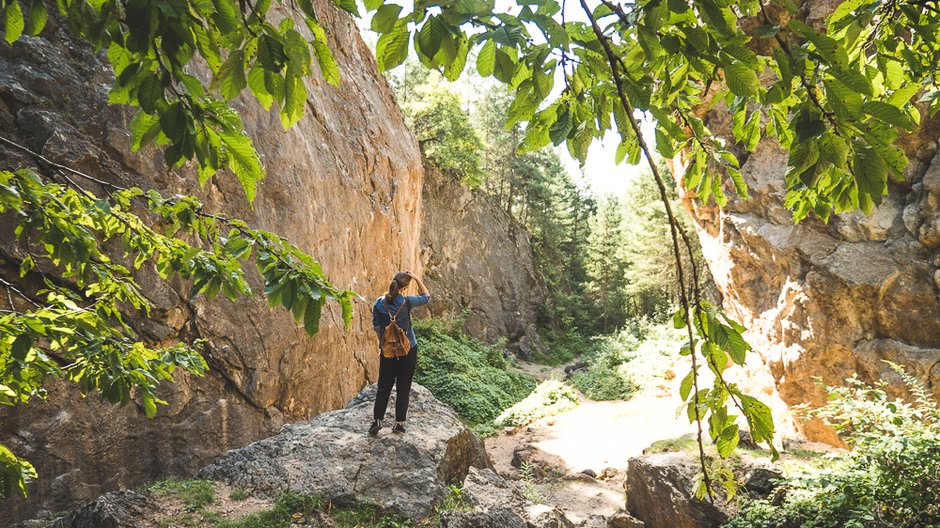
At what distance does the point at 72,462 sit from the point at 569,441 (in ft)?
31.1

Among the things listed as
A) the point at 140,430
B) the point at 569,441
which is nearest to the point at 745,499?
the point at 569,441

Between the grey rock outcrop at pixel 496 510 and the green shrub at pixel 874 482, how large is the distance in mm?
2290

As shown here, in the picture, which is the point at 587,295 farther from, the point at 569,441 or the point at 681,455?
→ the point at 681,455

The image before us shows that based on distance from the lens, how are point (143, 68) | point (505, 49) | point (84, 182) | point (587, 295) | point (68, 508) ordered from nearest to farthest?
point (143, 68), point (505, 49), point (68, 508), point (84, 182), point (587, 295)

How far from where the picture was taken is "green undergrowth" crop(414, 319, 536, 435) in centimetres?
1352

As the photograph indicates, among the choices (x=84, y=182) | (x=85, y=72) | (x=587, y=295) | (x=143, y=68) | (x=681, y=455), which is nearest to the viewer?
(x=143, y=68)

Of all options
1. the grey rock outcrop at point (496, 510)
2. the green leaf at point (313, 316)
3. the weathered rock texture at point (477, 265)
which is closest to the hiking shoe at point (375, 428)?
the grey rock outcrop at point (496, 510)

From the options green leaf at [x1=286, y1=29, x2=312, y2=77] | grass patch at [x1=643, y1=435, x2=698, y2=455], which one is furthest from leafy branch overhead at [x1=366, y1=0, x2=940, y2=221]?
grass patch at [x1=643, y1=435, x2=698, y2=455]

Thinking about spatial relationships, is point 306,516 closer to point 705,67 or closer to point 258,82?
point 258,82

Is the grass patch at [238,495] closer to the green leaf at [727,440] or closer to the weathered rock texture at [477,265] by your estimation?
the green leaf at [727,440]

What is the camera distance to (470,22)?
1.01 metres

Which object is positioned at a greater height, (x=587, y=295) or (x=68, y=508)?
(x=587, y=295)

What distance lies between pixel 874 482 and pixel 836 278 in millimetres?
5347

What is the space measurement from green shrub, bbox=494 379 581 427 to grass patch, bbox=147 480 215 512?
9.06 m
